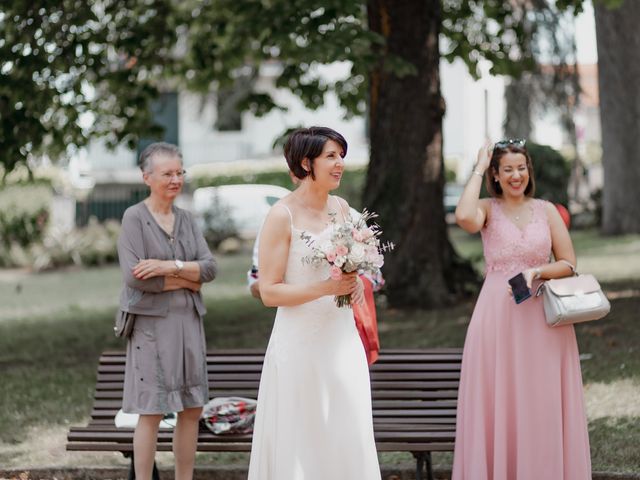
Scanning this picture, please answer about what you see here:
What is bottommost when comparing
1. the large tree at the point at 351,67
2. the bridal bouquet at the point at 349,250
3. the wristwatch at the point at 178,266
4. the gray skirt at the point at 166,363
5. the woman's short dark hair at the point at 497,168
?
the gray skirt at the point at 166,363

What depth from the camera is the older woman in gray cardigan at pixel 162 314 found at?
6230mm

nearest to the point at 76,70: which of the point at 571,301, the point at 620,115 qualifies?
the point at 571,301

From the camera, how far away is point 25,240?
28.5 metres

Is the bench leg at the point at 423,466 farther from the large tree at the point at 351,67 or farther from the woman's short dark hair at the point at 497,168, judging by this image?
the large tree at the point at 351,67

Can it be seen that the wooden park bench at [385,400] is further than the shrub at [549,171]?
No

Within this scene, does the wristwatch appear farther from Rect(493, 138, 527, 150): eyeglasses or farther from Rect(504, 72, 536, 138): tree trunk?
Rect(504, 72, 536, 138): tree trunk

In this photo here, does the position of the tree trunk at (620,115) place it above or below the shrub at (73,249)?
above

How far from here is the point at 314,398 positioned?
527 centimetres

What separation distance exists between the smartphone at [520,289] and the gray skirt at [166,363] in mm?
1680

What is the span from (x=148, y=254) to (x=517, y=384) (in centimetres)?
203

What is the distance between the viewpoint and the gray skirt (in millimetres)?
6223

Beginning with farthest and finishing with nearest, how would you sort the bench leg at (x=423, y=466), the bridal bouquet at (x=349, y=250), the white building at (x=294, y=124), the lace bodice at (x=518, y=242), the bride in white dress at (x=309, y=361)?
the white building at (x=294, y=124) < the bench leg at (x=423, y=466) < the lace bodice at (x=518, y=242) < the bride in white dress at (x=309, y=361) < the bridal bouquet at (x=349, y=250)

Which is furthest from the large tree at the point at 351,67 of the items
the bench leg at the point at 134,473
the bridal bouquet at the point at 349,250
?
the bridal bouquet at the point at 349,250

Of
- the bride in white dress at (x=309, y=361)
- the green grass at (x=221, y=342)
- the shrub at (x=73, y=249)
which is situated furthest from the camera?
the shrub at (x=73, y=249)
